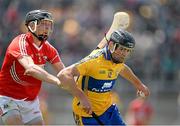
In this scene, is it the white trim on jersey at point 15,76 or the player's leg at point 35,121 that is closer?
the white trim on jersey at point 15,76

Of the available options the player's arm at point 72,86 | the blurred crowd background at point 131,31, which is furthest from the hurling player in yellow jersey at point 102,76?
the blurred crowd background at point 131,31

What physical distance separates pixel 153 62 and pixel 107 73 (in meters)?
8.31

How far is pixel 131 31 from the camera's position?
57.5 ft

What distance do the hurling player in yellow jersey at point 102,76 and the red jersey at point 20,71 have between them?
0.58m

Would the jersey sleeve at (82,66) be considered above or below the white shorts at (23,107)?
above

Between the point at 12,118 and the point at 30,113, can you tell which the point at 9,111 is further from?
the point at 30,113

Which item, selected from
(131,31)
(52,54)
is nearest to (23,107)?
(52,54)

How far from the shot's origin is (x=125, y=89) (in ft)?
51.7

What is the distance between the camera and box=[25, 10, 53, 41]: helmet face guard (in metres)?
8.20

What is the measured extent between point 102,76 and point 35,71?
0.83 meters

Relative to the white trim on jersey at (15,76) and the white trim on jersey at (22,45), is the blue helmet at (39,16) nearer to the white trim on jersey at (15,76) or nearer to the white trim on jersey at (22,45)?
the white trim on jersey at (22,45)

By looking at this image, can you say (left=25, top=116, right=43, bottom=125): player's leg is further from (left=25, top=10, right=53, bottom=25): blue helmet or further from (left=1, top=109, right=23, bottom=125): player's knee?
(left=25, top=10, right=53, bottom=25): blue helmet

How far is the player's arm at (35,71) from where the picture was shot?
752cm

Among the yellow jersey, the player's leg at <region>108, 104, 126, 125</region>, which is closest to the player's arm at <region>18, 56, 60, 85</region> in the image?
the yellow jersey
